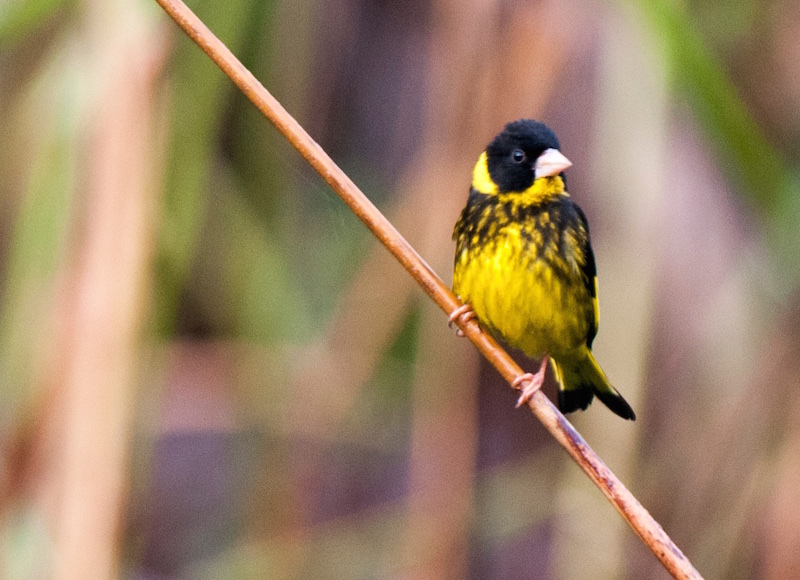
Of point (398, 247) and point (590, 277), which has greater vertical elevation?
point (398, 247)

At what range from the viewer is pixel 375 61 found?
9.21 feet

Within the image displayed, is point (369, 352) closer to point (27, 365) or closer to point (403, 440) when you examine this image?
point (27, 365)

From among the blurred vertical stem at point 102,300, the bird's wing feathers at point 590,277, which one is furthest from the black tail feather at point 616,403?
the blurred vertical stem at point 102,300

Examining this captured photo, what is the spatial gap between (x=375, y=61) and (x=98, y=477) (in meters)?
1.57

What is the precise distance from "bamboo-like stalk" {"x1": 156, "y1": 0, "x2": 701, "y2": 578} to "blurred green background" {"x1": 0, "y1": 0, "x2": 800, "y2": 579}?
0.40 metres

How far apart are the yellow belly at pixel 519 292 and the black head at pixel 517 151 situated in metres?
0.11

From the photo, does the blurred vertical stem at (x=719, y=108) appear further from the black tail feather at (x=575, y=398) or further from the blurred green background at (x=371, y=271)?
the black tail feather at (x=575, y=398)

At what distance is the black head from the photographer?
181 centimetres

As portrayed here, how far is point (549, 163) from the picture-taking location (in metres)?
1.75

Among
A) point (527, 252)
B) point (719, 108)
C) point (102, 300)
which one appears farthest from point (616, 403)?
point (102, 300)

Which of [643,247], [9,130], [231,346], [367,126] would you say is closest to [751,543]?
[643,247]

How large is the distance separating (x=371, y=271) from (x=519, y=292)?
1.49ft

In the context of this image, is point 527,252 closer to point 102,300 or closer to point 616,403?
point 616,403

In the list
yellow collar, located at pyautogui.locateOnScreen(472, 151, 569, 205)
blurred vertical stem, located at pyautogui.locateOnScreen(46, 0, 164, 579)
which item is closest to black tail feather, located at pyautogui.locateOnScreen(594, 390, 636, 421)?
yellow collar, located at pyautogui.locateOnScreen(472, 151, 569, 205)
